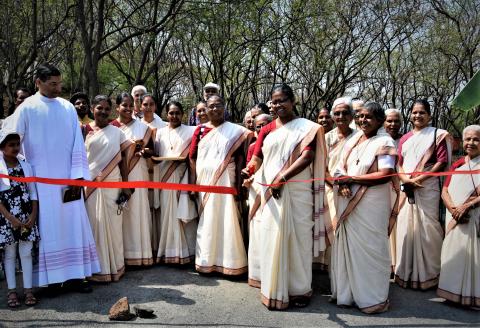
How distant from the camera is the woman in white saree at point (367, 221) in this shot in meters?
4.33

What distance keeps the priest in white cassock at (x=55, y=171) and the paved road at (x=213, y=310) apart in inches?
12.8

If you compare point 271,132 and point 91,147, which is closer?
point 271,132

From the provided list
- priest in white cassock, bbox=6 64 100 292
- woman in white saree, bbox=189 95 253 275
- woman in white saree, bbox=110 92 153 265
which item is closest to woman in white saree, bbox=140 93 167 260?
woman in white saree, bbox=110 92 153 265

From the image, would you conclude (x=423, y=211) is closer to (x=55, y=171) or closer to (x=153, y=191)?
(x=153, y=191)

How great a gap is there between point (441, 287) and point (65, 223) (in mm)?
3926

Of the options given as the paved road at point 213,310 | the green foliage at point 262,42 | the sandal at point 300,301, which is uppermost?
the green foliage at point 262,42

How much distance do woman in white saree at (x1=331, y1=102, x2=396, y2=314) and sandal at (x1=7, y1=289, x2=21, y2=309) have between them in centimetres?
313

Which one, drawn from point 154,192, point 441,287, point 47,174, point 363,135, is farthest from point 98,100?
point 441,287

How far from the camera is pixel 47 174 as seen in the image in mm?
4566

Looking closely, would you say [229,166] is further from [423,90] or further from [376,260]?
[423,90]

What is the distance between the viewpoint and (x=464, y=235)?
4.58 metres

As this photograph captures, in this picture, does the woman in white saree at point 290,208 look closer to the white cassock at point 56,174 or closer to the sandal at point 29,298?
the white cassock at point 56,174

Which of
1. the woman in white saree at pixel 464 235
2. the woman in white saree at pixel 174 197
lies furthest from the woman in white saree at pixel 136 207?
the woman in white saree at pixel 464 235

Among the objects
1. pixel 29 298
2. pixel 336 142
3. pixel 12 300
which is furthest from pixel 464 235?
pixel 12 300
